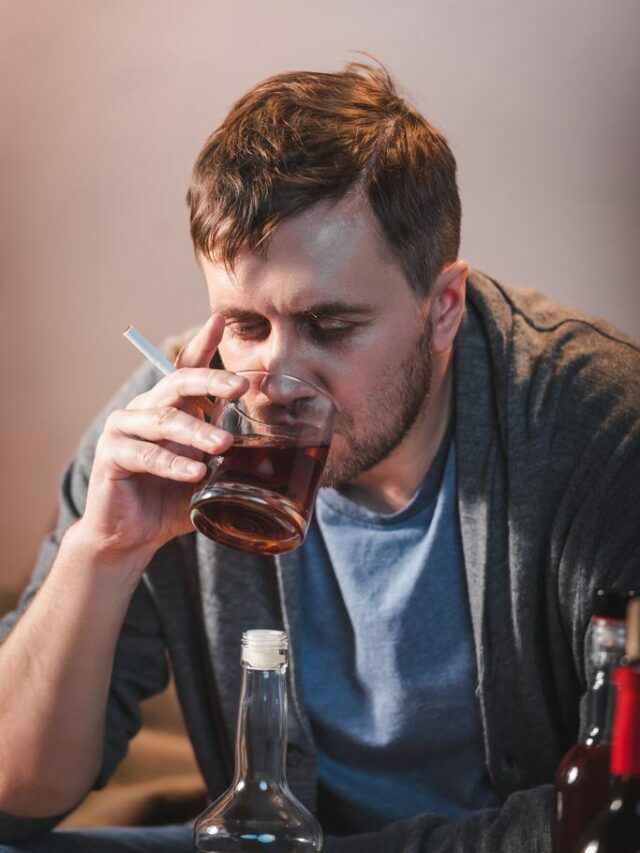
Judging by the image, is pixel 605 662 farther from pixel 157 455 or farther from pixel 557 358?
pixel 557 358

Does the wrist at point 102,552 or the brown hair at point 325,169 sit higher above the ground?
the brown hair at point 325,169

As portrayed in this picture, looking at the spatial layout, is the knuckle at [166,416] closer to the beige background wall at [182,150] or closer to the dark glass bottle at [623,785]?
the dark glass bottle at [623,785]

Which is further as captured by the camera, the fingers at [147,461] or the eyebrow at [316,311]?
the eyebrow at [316,311]

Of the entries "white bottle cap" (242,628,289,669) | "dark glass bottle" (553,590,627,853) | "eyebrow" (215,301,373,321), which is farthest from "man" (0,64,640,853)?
"dark glass bottle" (553,590,627,853)

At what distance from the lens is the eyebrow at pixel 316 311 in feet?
4.49

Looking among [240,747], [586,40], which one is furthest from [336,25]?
[240,747]

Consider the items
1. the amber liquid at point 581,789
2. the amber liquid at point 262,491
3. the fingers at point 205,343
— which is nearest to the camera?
the amber liquid at point 581,789

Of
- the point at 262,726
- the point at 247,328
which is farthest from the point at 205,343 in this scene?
the point at 262,726

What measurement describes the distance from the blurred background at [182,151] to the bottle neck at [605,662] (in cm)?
151

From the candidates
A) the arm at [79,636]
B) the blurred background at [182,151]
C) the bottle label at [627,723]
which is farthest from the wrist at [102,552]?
the blurred background at [182,151]

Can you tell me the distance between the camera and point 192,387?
120 cm

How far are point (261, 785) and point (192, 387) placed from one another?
42cm

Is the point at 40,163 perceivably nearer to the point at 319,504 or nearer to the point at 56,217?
the point at 56,217

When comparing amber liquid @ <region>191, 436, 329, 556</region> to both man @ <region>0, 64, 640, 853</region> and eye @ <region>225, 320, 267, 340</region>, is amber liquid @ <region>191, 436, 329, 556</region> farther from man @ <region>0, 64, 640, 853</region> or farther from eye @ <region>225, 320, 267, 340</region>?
eye @ <region>225, 320, 267, 340</region>
